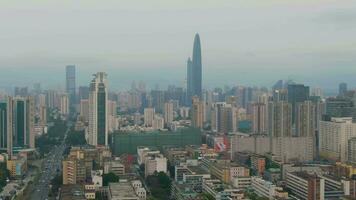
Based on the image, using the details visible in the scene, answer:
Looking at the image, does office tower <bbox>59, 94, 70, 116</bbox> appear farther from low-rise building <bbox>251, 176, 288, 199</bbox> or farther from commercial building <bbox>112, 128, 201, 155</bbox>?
low-rise building <bbox>251, 176, 288, 199</bbox>

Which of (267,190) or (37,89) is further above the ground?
(37,89)

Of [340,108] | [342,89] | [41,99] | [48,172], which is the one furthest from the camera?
[41,99]

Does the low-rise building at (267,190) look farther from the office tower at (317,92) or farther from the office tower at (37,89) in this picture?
the office tower at (37,89)

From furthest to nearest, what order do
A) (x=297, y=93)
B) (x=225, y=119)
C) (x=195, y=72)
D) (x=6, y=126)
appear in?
1. (x=195, y=72)
2. (x=225, y=119)
3. (x=297, y=93)
4. (x=6, y=126)

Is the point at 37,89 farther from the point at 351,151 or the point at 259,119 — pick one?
the point at 351,151

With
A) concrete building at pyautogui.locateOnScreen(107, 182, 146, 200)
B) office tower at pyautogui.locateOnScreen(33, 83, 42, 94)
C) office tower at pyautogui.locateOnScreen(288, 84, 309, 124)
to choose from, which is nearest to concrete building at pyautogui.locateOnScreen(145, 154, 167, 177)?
concrete building at pyautogui.locateOnScreen(107, 182, 146, 200)

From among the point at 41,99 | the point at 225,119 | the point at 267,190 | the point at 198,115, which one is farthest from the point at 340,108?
the point at 41,99

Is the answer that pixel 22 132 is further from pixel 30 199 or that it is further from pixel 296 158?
pixel 296 158
